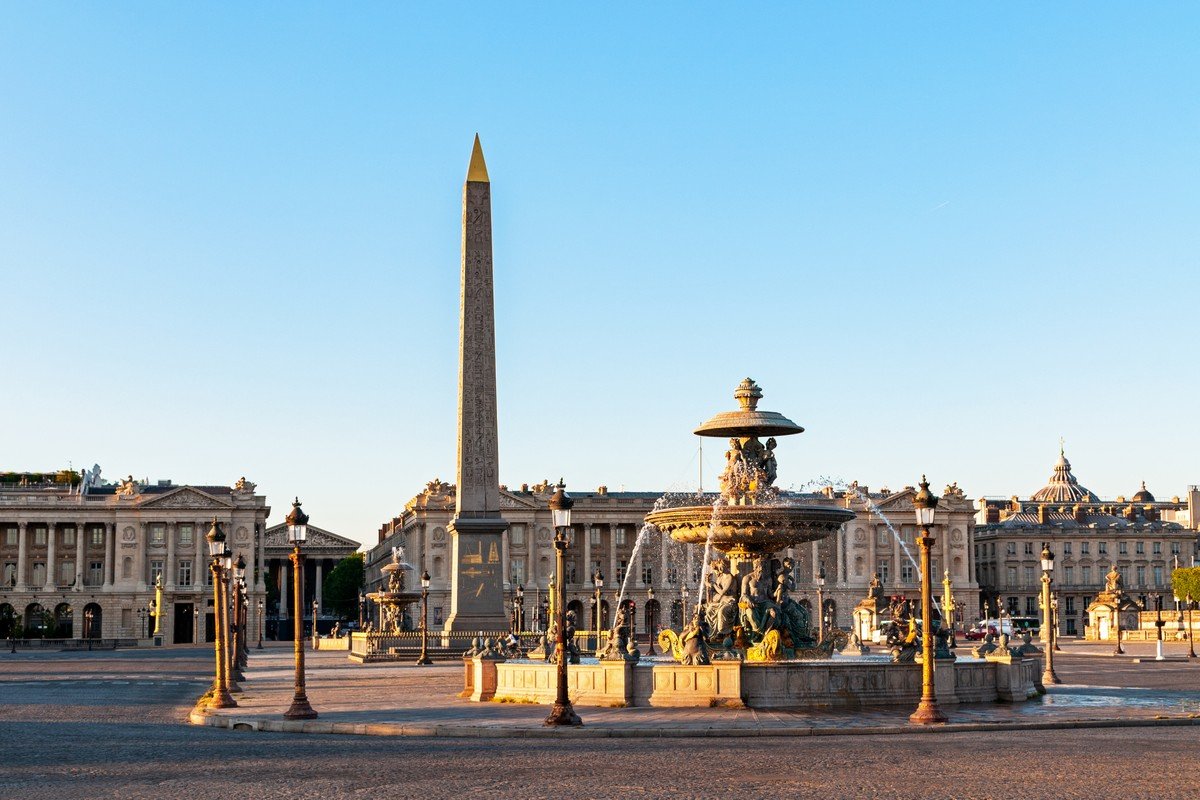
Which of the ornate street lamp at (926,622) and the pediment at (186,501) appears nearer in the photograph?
the ornate street lamp at (926,622)

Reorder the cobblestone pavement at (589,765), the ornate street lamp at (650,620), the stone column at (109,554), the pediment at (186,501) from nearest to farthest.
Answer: the cobblestone pavement at (589,765)
the ornate street lamp at (650,620)
the stone column at (109,554)
the pediment at (186,501)

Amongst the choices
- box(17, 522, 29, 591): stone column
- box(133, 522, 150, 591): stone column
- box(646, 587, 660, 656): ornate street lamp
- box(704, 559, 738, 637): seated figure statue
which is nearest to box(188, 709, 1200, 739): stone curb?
box(704, 559, 738, 637): seated figure statue

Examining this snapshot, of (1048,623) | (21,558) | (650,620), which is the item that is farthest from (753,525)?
(21,558)

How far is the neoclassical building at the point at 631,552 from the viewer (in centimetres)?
12900

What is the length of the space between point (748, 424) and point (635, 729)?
929 cm

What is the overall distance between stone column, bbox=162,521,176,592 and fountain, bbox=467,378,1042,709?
99.7m

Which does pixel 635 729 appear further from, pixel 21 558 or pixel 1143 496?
Answer: pixel 1143 496

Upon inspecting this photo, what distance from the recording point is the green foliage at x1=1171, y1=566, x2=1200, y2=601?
4697 inches

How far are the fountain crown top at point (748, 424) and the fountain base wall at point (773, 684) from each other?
16.5ft

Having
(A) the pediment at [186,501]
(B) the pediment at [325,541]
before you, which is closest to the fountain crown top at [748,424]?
(A) the pediment at [186,501]

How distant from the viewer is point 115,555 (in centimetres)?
12469

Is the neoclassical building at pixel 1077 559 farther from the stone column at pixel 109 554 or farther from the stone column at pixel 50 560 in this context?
the stone column at pixel 50 560

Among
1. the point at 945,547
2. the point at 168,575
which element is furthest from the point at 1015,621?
the point at 168,575

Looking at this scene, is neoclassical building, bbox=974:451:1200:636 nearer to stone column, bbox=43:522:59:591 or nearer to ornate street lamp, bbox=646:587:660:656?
ornate street lamp, bbox=646:587:660:656
